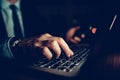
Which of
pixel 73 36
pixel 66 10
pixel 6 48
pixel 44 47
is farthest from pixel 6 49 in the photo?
pixel 66 10

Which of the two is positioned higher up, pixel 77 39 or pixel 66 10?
pixel 66 10

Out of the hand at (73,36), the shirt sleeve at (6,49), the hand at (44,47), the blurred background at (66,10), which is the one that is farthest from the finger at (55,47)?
the blurred background at (66,10)

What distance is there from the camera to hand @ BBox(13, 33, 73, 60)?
702 millimetres

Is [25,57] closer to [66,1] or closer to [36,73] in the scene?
[36,73]

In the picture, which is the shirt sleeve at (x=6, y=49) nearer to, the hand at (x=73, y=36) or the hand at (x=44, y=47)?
the hand at (x=44, y=47)

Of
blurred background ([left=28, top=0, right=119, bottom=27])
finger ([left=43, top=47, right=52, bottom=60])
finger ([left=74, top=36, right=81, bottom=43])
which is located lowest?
finger ([left=74, top=36, right=81, bottom=43])

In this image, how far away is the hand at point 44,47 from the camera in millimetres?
702

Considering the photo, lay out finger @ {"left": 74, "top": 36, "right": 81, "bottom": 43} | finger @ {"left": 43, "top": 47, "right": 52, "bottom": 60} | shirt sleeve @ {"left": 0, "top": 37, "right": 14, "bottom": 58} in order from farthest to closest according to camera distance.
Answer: finger @ {"left": 74, "top": 36, "right": 81, "bottom": 43}, shirt sleeve @ {"left": 0, "top": 37, "right": 14, "bottom": 58}, finger @ {"left": 43, "top": 47, "right": 52, "bottom": 60}

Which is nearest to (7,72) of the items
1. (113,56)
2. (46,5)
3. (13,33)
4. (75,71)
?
(75,71)

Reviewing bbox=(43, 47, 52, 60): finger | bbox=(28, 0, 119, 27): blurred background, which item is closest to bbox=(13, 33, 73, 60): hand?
bbox=(43, 47, 52, 60): finger

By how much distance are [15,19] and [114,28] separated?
1.00 meters

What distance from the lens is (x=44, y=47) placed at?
70 cm

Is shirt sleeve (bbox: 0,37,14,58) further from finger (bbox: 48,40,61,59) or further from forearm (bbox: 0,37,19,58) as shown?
finger (bbox: 48,40,61,59)

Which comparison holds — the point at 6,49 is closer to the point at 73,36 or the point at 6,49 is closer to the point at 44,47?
the point at 44,47
